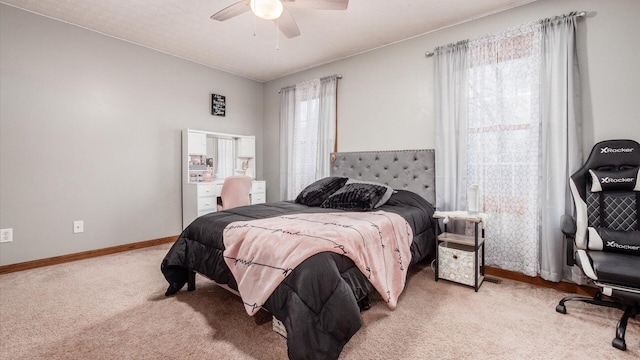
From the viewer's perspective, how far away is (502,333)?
1.86 m

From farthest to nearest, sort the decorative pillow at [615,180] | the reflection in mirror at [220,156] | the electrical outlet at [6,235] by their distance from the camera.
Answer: the reflection in mirror at [220,156], the electrical outlet at [6,235], the decorative pillow at [615,180]

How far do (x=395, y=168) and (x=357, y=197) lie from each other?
2.99ft

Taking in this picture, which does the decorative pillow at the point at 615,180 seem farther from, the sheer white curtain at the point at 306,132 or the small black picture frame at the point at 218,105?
the small black picture frame at the point at 218,105

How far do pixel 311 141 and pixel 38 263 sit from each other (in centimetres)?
349

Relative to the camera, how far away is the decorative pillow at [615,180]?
216cm

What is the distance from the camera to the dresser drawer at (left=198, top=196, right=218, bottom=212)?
13.3 feet

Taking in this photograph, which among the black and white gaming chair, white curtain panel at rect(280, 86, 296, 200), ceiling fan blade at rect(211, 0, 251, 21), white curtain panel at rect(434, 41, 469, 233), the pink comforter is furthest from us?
white curtain panel at rect(280, 86, 296, 200)

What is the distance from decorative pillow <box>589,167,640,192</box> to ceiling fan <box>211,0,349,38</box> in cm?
234

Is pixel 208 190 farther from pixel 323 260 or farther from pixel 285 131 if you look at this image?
pixel 323 260

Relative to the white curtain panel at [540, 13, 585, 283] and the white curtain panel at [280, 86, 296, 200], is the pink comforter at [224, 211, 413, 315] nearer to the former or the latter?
the white curtain panel at [540, 13, 585, 283]

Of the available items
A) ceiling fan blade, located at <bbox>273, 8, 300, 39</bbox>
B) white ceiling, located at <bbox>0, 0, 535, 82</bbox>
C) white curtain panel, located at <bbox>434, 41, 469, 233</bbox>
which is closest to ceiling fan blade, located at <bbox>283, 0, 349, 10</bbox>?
ceiling fan blade, located at <bbox>273, 8, 300, 39</bbox>

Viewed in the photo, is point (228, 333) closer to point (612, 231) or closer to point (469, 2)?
point (612, 231)

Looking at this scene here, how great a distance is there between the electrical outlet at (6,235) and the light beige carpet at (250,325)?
0.48 m

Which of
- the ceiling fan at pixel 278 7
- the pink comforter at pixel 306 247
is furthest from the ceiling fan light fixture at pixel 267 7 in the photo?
the pink comforter at pixel 306 247
